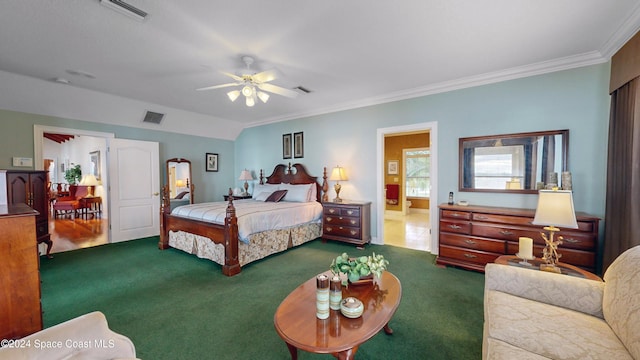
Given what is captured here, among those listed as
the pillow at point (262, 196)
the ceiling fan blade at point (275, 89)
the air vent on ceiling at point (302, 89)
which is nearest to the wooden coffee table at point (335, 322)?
the ceiling fan blade at point (275, 89)

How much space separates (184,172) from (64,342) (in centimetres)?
546

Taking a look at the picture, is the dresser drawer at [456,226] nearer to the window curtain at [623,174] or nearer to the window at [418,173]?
the window curtain at [623,174]

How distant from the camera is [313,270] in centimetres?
332

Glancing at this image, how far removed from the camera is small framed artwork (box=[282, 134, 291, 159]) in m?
5.68

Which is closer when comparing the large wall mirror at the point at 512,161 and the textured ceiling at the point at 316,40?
the textured ceiling at the point at 316,40

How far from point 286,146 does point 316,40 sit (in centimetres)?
332

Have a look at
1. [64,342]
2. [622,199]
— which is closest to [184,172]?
[64,342]

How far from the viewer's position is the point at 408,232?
17.9 ft

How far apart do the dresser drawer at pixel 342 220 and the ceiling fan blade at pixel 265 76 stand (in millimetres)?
2663

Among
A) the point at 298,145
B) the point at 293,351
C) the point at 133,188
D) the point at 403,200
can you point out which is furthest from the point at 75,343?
the point at 403,200

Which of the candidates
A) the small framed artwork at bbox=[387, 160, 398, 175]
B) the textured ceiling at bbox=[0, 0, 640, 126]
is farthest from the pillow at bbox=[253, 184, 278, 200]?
the small framed artwork at bbox=[387, 160, 398, 175]

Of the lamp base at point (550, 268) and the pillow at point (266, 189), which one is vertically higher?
the pillow at point (266, 189)

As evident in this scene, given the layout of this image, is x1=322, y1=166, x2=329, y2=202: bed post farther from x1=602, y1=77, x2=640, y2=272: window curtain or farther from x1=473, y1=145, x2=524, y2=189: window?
x1=602, y1=77, x2=640, y2=272: window curtain

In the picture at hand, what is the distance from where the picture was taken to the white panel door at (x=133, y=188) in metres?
4.73
